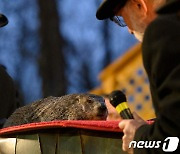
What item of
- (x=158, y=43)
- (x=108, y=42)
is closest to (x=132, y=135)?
(x=158, y=43)

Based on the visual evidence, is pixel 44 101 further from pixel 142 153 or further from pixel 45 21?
pixel 45 21

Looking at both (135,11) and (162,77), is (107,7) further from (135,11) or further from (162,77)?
(162,77)

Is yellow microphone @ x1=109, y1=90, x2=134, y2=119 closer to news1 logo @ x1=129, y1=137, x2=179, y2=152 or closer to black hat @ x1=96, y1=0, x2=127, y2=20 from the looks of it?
news1 logo @ x1=129, y1=137, x2=179, y2=152

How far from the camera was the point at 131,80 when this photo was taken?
27.2ft

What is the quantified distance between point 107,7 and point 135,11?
0.24 feet

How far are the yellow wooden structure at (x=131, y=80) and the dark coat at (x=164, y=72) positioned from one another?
623 cm

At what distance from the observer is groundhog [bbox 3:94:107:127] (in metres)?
2.10

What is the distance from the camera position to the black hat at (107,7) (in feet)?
5.47

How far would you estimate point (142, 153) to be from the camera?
57.5 inches

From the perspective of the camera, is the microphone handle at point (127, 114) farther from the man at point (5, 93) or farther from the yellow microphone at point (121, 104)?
the man at point (5, 93)

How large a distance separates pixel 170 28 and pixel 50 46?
248 inches

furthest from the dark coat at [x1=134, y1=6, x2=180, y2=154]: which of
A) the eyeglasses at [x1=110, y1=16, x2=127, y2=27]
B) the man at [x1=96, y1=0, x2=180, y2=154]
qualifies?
the eyeglasses at [x1=110, y1=16, x2=127, y2=27]

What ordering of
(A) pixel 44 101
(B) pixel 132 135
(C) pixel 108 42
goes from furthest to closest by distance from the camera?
(C) pixel 108 42 < (A) pixel 44 101 < (B) pixel 132 135

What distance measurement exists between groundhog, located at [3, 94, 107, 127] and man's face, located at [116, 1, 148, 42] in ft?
1.51
